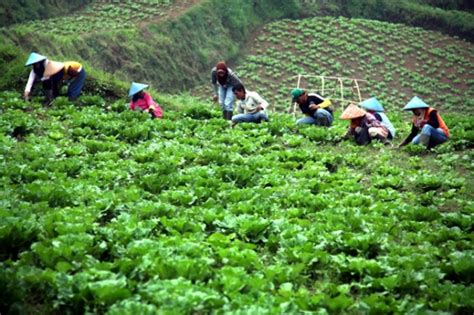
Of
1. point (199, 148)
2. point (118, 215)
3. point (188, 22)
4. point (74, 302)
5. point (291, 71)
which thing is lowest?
point (291, 71)

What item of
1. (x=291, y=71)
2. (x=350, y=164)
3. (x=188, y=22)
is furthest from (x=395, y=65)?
(x=350, y=164)

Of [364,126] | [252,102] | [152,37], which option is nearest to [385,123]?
[364,126]

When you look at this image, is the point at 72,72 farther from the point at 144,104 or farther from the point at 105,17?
the point at 105,17

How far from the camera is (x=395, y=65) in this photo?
43062mm

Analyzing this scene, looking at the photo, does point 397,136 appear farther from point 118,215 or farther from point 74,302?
point 74,302

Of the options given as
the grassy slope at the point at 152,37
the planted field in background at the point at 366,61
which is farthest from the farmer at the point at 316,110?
the planted field in background at the point at 366,61

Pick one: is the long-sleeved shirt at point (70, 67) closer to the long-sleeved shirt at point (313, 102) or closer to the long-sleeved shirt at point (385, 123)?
the long-sleeved shirt at point (313, 102)

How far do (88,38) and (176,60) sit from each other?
688 cm

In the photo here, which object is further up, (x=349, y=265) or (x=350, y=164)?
(x=349, y=265)

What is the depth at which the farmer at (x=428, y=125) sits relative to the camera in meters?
12.7

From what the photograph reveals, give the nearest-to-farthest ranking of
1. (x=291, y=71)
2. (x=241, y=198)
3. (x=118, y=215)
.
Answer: (x=118, y=215) → (x=241, y=198) → (x=291, y=71)

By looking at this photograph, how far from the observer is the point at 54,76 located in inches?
636

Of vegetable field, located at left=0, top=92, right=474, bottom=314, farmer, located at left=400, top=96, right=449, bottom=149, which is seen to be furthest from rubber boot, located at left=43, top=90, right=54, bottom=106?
farmer, located at left=400, top=96, right=449, bottom=149

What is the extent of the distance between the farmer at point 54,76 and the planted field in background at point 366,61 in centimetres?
1925
